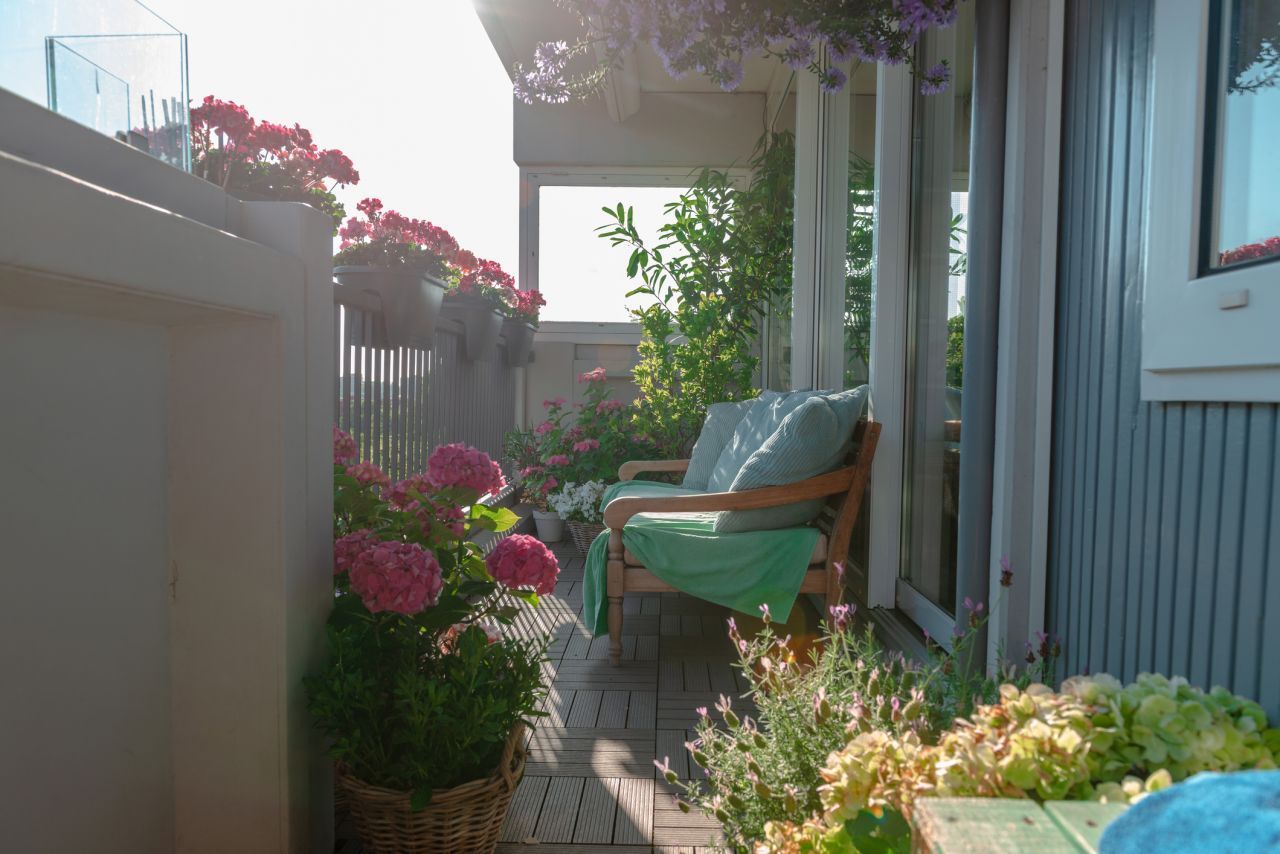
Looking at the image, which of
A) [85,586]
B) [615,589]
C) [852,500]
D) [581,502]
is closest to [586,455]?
[581,502]

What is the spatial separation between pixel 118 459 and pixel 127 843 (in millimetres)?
621

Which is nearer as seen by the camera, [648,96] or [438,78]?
[438,78]

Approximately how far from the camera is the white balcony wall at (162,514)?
1.14 m

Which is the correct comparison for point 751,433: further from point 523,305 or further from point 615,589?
point 523,305

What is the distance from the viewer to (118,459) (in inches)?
53.6

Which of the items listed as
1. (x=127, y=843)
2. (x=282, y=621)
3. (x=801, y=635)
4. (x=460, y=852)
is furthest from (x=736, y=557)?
(x=127, y=843)

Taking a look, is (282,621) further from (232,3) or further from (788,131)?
(788,131)

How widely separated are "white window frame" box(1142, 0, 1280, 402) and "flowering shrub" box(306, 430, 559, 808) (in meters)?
1.16

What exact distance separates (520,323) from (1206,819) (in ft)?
16.4

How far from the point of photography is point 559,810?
1.89 metres

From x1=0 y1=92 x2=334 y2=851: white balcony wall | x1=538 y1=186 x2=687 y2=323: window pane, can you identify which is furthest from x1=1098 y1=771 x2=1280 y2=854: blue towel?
x1=538 y1=186 x2=687 y2=323: window pane

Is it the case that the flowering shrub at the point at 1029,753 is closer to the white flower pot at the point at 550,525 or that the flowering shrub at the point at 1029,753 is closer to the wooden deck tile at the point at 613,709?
the wooden deck tile at the point at 613,709

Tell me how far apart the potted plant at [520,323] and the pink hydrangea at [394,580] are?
3429 mm

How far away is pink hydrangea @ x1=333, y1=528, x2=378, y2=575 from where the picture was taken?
66.1 inches
